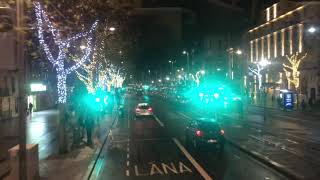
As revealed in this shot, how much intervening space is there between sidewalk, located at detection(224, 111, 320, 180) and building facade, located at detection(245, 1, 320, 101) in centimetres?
3279

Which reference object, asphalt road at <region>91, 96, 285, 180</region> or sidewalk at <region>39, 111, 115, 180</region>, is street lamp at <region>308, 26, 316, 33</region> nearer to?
asphalt road at <region>91, 96, 285, 180</region>

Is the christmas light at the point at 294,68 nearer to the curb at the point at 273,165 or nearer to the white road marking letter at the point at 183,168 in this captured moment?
the curb at the point at 273,165

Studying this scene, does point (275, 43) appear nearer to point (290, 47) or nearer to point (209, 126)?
point (290, 47)

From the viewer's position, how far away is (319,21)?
2827 inches

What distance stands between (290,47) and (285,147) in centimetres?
5625

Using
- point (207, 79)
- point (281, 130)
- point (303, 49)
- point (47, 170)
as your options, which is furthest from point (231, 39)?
point (47, 170)

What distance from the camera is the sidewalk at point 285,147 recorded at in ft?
64.7

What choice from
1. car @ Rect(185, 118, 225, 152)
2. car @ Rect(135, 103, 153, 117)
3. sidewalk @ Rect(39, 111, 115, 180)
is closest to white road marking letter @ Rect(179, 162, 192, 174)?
sidewalk @ Rect(39, 111, 115, 180)

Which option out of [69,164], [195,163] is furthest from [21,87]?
[195,163]

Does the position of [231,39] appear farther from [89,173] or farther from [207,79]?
[89,173]

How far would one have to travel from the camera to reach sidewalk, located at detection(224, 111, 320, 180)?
1972cm

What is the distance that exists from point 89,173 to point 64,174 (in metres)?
0.88

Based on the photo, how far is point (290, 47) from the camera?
8125 centimetres

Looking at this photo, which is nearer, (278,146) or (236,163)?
(236,163)
